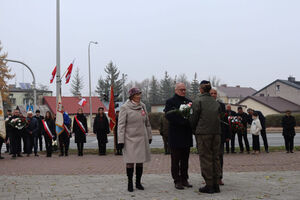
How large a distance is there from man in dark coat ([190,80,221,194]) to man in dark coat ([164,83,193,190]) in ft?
1.06

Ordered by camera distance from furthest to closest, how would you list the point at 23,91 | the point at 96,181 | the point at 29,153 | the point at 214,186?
the point at 23,91, the point at 29,153, the point at 96,181, the point at 214,186

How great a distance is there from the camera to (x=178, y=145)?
681 cm

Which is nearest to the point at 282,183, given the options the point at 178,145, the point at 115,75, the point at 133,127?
the point at 178,145

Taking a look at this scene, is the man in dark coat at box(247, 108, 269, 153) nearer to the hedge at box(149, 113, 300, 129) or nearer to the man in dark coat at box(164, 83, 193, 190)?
the man in dark coat at box(164, 83, 193, 190)

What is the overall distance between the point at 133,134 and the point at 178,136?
2.99ft

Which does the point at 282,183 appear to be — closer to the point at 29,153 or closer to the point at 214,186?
the point at 214,186

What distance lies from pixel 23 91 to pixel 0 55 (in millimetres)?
35957

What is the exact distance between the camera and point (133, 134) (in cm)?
676

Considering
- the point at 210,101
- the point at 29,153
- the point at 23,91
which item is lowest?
the point at 29,153

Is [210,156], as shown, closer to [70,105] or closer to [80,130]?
[80,130]

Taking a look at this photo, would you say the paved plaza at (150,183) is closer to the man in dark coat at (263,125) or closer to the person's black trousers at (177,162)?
the person's black trousers at (177,162)

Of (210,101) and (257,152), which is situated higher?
(210,101)

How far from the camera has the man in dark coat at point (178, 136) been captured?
672 cm

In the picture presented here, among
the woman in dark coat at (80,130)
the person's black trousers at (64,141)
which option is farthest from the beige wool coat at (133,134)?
the person's black trousers at (64,141)
